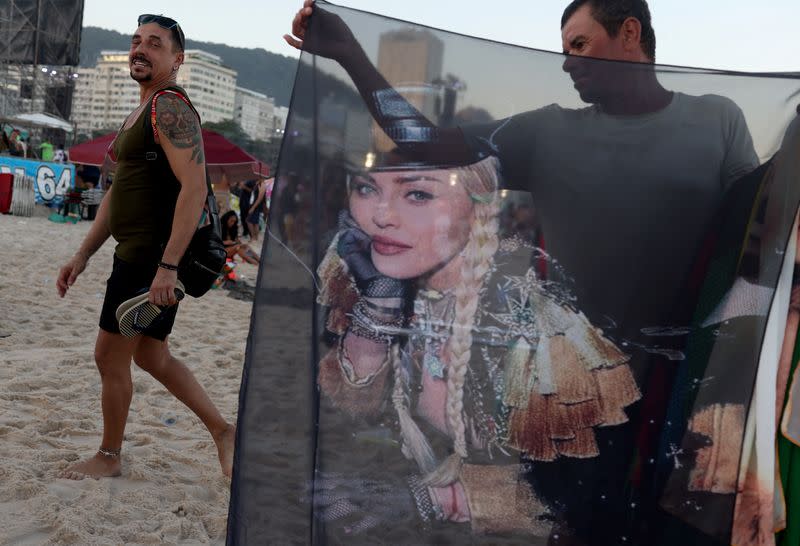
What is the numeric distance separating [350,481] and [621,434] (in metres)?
0.66

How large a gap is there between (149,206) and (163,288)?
0.34m

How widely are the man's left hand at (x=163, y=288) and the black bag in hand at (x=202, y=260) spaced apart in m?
0.08

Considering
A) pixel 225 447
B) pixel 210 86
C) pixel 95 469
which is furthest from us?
pixel 210 86

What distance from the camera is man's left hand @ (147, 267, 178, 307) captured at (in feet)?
9.01

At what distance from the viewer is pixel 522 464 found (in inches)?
73.9

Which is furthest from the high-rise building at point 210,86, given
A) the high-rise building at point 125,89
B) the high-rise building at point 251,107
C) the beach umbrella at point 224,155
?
the beach umbrella at point 224,155

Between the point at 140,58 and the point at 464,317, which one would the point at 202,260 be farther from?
the point at 464,317

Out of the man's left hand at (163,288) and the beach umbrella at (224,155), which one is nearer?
the man's left hand at (163,288)

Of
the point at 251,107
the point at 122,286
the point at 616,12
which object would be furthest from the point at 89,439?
the point at 251,107

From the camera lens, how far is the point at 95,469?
3.05 meters

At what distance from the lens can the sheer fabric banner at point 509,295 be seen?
1821 mm

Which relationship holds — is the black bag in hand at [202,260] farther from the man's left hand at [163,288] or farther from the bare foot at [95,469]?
the bare foot at [95,469]

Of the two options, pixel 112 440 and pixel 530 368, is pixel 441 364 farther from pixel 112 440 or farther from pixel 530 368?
pixel 112 440

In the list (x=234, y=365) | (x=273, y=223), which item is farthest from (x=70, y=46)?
(x=273, y=223)
